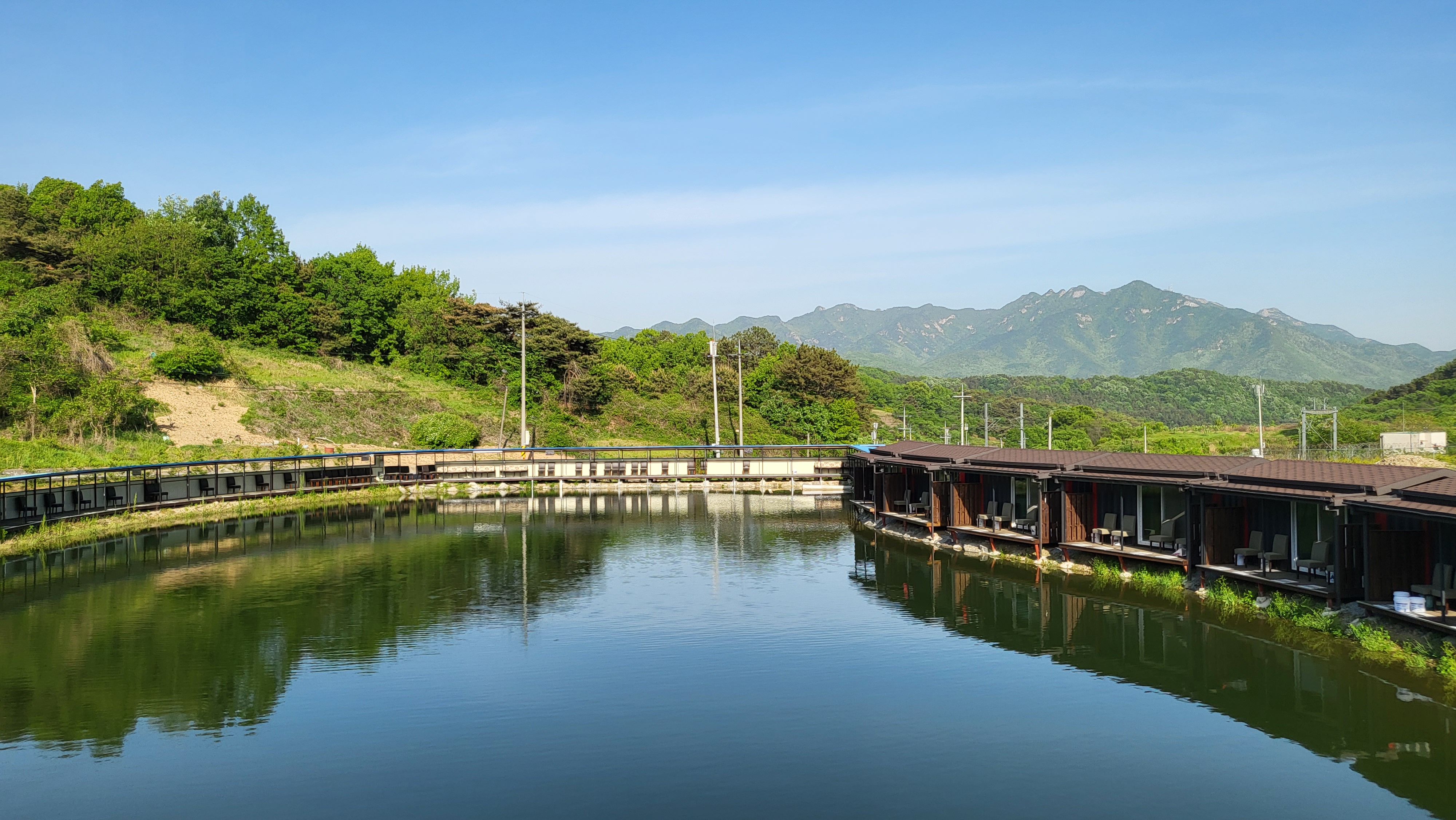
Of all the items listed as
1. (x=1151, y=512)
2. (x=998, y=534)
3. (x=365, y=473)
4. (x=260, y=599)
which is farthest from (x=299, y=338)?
(x=1151, y=512)

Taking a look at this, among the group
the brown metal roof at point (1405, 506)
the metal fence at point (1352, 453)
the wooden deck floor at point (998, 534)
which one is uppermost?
the brown metal roof at point (1405, 506)

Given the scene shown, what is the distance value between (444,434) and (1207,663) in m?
52.1

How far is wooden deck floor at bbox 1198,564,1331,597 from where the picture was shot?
19.8 m

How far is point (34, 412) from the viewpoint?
50344 mm

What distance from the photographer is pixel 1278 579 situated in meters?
21.0

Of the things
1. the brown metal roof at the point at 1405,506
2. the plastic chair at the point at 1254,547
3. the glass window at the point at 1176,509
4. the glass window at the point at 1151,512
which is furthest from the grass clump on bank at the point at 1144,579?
the brown metal roof at the point at 1405,506

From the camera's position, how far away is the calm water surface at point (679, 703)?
12.6 metres

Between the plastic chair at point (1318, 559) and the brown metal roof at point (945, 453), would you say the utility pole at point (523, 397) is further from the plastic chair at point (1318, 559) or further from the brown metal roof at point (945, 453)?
the plastic chair at point (1318, 559)

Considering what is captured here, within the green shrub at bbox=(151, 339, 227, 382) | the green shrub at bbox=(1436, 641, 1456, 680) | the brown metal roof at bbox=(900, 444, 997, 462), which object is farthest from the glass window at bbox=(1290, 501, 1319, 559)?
the green shrub at bbox=(151, 339, 227, 382)

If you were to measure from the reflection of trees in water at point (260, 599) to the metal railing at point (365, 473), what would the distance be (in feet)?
10.5

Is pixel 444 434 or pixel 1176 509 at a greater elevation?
pixel 444 434

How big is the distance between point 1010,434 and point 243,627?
3731 inches

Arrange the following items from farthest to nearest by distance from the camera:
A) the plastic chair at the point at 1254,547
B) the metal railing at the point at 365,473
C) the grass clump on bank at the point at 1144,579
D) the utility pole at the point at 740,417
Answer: the utility pole at the point at 740,417 < the metal railing at the point at 365,473 < the grass clump on bank at the point at 1144,579 < the plastic chair at the point at 1254,547

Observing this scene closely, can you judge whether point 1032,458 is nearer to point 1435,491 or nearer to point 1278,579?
point 1278,579
